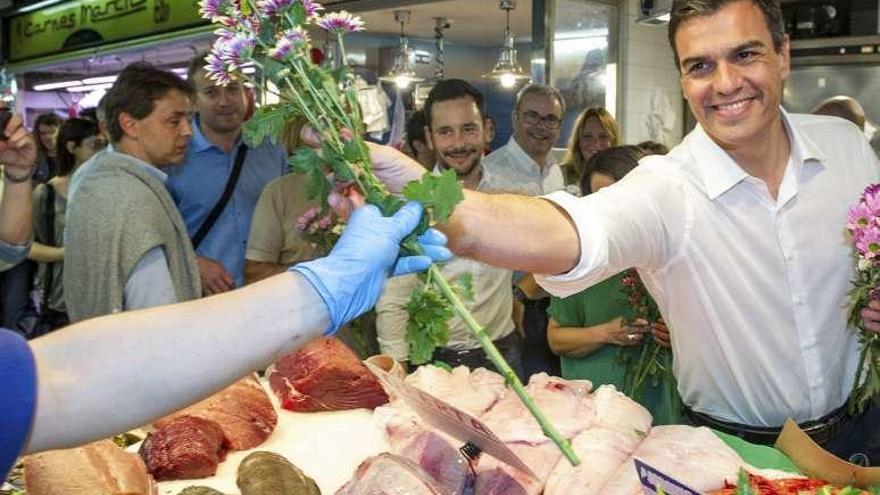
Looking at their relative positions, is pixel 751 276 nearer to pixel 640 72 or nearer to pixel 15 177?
pixel 15 177

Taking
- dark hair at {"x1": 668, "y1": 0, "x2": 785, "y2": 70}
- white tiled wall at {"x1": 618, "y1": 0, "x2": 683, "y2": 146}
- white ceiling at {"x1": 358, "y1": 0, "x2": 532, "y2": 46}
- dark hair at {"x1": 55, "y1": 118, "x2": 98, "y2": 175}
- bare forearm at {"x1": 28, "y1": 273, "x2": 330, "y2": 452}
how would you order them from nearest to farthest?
bare forearm at {"x1": 28, "y1": 273, "x2": 330, "y2": 452} → dark hair at {"x1": 668, "y1": 0, "x2": 785, "y2": 70} → dark hair at {"x1": 55, "y1": 118, "x2": 98, "y2": 175} → white tiled wall at {"x1": 618, "y1": 0, "x2": 683, "y2": 146} → white ceiling at {"x1": 358, "y1": 0, "x2": 532, "y2": 46}

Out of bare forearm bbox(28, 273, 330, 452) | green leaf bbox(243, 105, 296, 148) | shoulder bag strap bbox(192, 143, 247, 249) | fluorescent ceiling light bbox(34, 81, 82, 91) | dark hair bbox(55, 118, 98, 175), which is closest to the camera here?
bare forearm bbox(28, 273, 330, 452)

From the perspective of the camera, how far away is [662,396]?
130 inches

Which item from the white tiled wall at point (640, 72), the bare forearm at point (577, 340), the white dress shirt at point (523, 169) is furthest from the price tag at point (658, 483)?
the white tiled wall at point (640, 72)

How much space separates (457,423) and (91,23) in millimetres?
10939

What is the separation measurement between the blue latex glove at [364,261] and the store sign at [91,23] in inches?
308

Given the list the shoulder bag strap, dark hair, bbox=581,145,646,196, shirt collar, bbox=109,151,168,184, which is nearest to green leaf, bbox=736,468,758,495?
dark hair, bbox=581,145,646,196

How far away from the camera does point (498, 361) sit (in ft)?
5.03

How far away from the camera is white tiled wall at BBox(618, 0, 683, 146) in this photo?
7.99 meters

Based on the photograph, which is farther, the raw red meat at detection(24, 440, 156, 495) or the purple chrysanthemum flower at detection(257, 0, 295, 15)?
the raw red meat at detection(24, 440, 156, 495)

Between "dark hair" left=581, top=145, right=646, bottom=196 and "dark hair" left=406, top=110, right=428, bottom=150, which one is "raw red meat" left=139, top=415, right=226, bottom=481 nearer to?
"dark hair" left=581, top=145, right=646, bottom=196

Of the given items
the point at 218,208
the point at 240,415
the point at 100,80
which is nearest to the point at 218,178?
the point at 218,208

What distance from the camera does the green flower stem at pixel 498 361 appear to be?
1532mm

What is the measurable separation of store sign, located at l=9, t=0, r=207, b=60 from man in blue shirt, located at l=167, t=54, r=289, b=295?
4.26 metres
